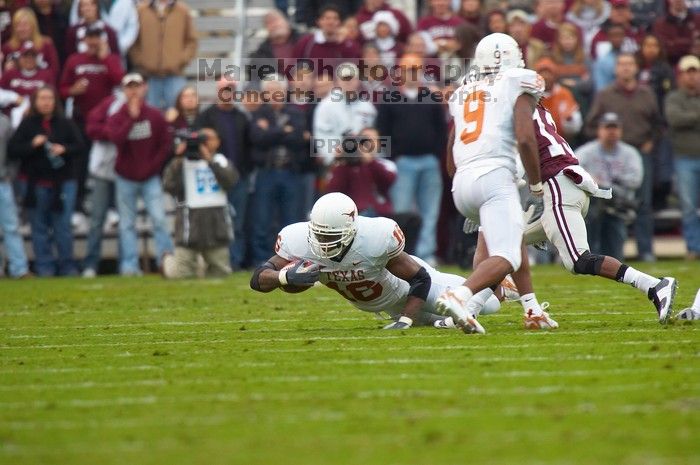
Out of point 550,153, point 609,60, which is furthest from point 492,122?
point 609,60

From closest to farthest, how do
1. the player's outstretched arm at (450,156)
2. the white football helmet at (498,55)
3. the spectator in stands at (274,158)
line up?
the white football helmet at (498,55) < the player's outstretched arm at (450,156) < the spectator in stands at (274,158)

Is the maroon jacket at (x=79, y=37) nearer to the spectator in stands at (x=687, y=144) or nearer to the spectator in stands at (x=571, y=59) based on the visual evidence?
the spectator in stands at (x=571, y=59)

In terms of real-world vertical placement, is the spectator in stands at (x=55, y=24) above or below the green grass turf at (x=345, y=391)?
above

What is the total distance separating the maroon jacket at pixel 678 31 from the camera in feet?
51.1

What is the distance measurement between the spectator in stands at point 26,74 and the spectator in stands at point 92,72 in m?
0.24

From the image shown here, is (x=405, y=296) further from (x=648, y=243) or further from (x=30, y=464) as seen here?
(x=648, y=243)

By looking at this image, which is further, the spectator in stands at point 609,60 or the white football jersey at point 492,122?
the spectator in stands at point 609,60

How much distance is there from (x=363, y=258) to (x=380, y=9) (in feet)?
28.6

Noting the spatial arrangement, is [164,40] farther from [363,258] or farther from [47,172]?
[363,258]

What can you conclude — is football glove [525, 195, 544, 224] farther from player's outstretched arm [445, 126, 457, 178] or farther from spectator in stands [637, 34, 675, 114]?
spectator in stands [637, 34, 675, 114]

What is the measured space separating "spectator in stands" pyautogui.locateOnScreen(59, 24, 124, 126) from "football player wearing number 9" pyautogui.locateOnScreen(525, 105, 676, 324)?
7.83 m

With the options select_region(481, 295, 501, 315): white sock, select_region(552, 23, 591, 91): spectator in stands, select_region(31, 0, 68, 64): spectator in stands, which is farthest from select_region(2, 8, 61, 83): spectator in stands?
select_region(481, 295, 501, 315): white sock

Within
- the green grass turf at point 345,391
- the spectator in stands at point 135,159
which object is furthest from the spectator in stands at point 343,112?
the green grass turf at point 345,391

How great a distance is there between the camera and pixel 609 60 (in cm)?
1546
